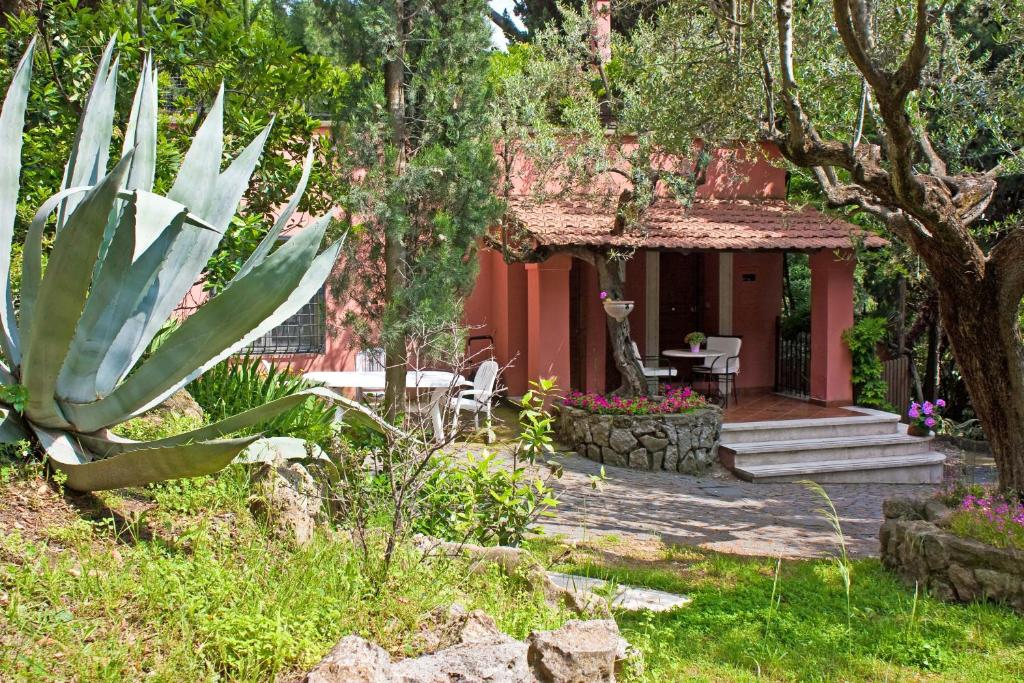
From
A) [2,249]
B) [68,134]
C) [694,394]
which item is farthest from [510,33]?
[2,249]

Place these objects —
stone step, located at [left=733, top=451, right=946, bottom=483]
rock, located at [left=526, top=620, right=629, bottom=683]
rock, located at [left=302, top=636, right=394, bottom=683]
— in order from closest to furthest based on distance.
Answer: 1. rock, located at [left=302, top=636, right=394, bottom=683]
2. rock, located at [left=526, top=620, right=629, bottom=683]
3. stone step, located at [left=733, top=451, right=946, bottom=483]

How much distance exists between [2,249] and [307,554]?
2.05 metres

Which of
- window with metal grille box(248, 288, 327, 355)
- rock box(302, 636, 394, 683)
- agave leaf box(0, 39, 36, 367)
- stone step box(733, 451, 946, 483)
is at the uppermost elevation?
agave leaf box(0, 39, 36, 367)

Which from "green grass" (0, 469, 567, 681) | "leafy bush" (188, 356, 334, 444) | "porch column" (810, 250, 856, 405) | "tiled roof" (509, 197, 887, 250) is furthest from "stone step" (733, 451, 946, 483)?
"green grass" (0, 469, 567, 681)

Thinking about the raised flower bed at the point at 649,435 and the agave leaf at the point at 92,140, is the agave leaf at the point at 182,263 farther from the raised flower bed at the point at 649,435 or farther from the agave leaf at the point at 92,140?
the raised flower bed at the point at 649,435

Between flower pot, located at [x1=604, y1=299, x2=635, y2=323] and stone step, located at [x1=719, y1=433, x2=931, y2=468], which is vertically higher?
flower pot, located at [x1=604, y1=299, x2=635, y2=323]

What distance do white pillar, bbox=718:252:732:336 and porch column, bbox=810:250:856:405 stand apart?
5.61 ft

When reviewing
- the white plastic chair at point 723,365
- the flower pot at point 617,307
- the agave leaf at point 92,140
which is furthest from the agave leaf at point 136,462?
the white plastic chair at point 723,365

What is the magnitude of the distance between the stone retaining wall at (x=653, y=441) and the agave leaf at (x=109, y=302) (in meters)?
8.39

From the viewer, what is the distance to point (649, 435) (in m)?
11.7

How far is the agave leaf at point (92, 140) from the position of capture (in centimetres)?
438

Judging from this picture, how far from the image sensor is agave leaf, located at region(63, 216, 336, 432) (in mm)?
3736

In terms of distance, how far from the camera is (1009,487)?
6.77 m

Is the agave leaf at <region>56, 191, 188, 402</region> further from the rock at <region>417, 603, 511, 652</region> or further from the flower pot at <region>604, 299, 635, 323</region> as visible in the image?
the flower pot at <region>604, 299, 635, 323</region>
